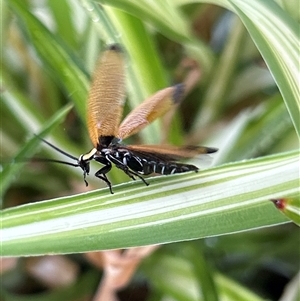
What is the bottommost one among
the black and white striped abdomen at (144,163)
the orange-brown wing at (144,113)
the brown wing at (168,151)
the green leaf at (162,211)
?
the green leaf at (162,211)

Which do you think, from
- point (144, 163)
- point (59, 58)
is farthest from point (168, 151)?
point (59, 58)

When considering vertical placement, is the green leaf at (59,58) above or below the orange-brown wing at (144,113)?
above

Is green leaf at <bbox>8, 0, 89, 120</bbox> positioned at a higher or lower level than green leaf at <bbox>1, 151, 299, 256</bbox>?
higher

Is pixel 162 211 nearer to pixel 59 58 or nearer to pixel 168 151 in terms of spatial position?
pixel 168 151

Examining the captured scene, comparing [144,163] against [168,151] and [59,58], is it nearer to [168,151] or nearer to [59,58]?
[168,151]
